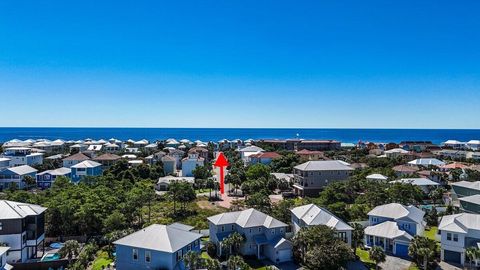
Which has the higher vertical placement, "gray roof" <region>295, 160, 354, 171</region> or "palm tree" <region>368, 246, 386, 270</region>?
"gray roof" <region>295, 160, 354, 171</region>

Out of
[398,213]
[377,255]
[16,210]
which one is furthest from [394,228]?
[16,210]

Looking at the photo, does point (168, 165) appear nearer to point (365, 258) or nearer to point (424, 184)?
point (424, 184)

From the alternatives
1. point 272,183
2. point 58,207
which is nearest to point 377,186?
point 272,183

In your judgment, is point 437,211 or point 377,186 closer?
point 437,211

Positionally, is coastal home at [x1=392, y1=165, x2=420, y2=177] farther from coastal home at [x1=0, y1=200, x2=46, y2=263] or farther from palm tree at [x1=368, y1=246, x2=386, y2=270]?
coastal home at [x1=0, y1=200, x2=46, y2=263]

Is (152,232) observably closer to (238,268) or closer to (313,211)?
(238,268)

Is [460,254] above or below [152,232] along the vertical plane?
below

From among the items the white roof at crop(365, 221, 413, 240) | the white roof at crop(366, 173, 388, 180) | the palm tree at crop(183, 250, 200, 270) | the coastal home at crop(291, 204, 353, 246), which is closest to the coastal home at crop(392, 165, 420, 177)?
the white roof at crop(366, 173, 388, 180)
